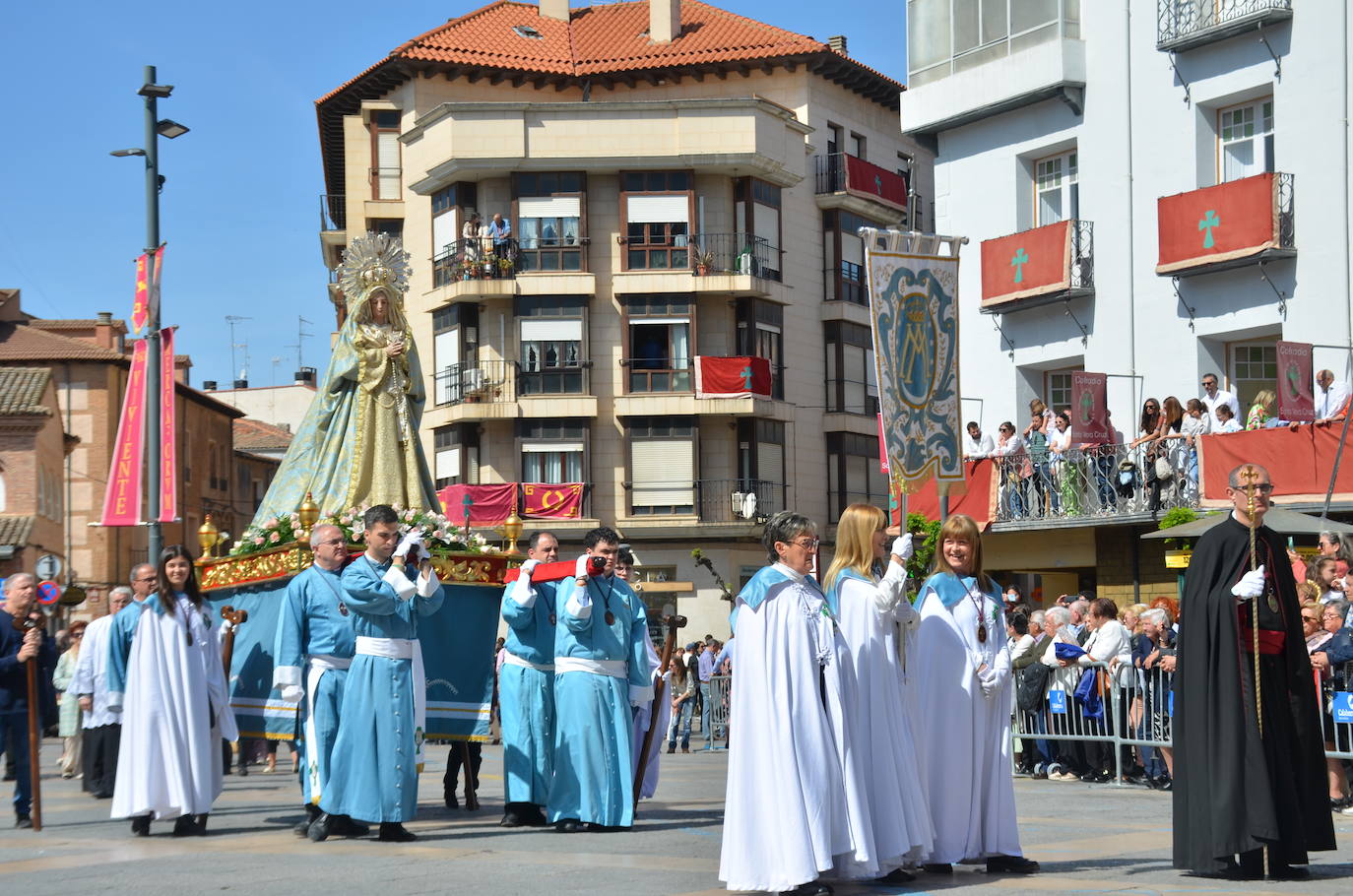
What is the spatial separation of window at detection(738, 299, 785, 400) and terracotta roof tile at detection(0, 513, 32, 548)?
2016 centimetres

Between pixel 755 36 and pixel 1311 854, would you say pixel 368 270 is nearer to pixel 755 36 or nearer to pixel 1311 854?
pixel 1311 854

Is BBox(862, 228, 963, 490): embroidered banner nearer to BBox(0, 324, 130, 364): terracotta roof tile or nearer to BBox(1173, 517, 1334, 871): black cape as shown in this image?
BBox(1173, 517, 1334, 871): black cape

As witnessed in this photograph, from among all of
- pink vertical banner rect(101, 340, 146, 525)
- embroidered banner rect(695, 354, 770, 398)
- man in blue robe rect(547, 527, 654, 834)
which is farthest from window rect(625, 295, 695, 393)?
man in blue robe rect(547, 527, 654, 834)

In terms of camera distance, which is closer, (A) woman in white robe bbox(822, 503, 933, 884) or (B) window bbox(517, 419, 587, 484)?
(A) woman in white robe bbox(822, 503, 933, 884)

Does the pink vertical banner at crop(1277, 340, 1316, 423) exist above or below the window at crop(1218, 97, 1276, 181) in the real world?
below

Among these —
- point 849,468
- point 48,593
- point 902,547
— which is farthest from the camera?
point 849,468

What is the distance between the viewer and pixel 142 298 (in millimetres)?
22094

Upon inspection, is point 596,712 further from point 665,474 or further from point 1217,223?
point 665,474

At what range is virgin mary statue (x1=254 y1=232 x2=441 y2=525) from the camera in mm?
14398

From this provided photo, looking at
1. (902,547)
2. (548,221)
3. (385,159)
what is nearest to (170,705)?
(902,547)

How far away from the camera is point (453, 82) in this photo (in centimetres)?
5144

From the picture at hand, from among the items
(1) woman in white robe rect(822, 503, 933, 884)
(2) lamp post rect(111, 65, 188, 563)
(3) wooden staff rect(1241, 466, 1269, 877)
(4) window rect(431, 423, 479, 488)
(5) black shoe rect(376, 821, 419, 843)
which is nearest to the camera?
(1) woman in white robe rect(822, 503, 933, 884)

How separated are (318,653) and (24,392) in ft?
141

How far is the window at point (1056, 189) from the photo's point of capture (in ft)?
94.2
